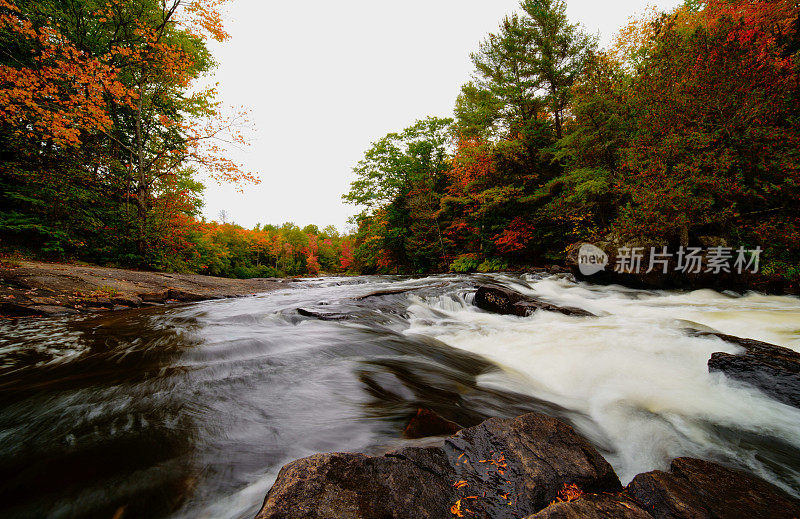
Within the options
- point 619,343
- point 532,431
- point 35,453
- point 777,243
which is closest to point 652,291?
point 777,243

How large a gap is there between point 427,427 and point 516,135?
16369mm

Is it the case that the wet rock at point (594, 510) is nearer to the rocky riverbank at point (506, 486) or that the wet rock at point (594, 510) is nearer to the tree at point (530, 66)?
the rocky riverbank at point (506, 486)

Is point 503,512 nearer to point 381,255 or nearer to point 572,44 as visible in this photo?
point 572,44

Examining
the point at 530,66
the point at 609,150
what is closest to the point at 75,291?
the point at 609,150

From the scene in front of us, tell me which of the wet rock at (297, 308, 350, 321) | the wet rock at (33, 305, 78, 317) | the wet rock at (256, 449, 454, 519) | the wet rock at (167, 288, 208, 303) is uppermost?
the wet rock at (256, 449, 454, 519)

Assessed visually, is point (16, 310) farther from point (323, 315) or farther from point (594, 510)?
point (594, 510)

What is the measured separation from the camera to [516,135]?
14914mm

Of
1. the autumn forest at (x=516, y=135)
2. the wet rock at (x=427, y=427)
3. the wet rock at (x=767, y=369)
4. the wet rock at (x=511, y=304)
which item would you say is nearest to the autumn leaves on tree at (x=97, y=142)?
the autumn forest at (x=516, y=135)

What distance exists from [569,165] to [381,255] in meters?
13.6

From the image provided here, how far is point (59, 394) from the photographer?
7.36ft

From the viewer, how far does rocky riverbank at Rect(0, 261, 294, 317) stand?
464 cm

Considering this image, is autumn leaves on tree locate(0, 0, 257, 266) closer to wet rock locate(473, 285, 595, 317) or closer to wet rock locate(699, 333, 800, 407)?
wet rock locate(473, 285, 595, 317)

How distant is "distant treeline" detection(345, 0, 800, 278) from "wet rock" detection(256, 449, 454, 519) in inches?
374

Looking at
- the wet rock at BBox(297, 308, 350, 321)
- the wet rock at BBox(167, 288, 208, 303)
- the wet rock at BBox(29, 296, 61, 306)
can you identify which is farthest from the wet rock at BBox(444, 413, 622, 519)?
the wet rock at BBox(167, 288, 208, 303)
